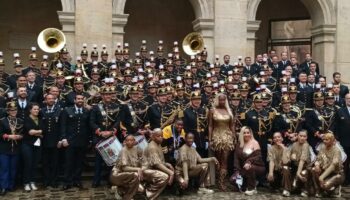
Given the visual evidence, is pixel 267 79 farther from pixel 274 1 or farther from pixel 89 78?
pixel 274 1

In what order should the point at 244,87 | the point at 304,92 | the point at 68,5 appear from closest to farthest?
the point at 244,87
the point at 304,92
the point at 68,5

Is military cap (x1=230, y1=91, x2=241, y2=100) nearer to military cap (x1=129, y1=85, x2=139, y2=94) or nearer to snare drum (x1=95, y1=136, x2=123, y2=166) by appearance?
military cap (x1=129, y1=85, x2=139, y2=94)

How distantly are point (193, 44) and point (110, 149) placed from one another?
6209 millimetres

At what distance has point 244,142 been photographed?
8953mm

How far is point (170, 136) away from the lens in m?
9.02

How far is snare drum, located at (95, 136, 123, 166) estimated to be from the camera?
8680 millimetres

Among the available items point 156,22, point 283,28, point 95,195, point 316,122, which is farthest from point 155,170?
point 283,28

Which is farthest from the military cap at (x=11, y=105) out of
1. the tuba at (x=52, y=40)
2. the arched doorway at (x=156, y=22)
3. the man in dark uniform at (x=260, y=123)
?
the arched doorway at (x=156, y=22)

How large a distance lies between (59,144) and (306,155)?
178 inches

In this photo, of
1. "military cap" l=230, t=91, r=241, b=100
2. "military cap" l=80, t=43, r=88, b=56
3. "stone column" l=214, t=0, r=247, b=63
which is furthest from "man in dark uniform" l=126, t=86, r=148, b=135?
"stone column" l=214, t=0, r=247, b=63

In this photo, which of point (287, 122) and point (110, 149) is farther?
point (287, 122)

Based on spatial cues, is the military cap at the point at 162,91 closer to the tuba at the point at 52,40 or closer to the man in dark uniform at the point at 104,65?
the man in dark uniform at the point at 104,65

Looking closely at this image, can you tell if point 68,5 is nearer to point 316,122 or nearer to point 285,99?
point 285,99

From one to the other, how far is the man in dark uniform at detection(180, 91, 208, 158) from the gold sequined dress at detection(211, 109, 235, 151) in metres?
0.34
